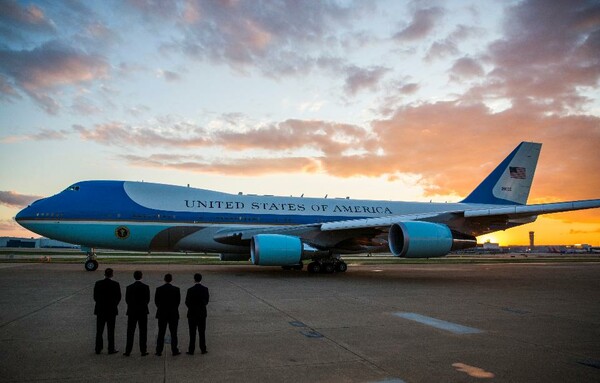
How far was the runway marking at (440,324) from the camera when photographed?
25.0ft

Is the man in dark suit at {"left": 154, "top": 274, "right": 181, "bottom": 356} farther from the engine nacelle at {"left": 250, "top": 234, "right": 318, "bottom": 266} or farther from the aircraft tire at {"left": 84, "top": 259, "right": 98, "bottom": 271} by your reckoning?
the aircraft tire at {"left": 84, "top": 259, "right": 98, "bottom": 271}

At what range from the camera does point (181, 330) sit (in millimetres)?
7633

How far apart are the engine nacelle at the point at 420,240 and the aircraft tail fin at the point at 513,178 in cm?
998

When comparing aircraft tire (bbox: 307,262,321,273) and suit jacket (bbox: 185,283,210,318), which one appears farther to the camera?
aircraft tire (bbox: 307,262,321,273)

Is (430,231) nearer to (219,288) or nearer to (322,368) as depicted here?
(219,288)

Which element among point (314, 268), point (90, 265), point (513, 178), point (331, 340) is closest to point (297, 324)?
point (331, 340)

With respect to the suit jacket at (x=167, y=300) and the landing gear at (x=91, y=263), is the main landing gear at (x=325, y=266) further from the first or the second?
the suit jacket at (x=167, y=300)

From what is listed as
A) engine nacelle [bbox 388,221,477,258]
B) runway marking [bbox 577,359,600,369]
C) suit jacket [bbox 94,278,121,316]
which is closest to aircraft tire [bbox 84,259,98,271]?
engine nacelle [bbox 388,221,477,258]

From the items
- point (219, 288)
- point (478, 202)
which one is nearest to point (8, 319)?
point (219, 288)

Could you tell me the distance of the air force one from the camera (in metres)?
16.9

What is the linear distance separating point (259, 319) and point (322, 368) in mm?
3505

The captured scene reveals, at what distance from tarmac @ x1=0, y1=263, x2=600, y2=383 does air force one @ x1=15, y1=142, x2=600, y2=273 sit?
4.85 metres

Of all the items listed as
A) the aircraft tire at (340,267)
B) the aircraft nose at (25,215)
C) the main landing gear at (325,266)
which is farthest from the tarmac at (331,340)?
the aircraft tire at (340,267)

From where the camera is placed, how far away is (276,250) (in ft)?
56.6
